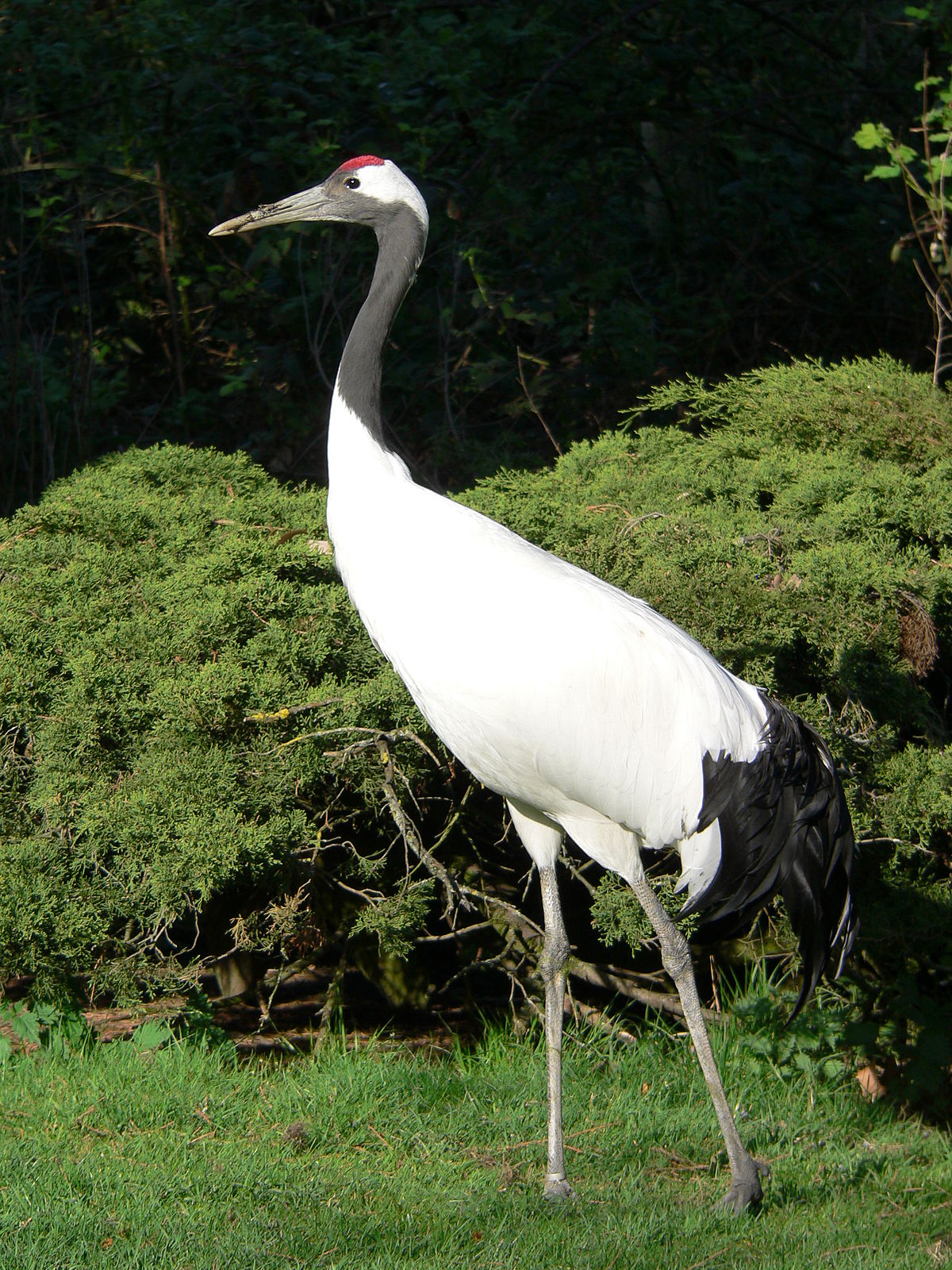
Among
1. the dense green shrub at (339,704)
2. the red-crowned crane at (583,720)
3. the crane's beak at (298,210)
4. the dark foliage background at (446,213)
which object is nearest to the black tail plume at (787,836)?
the red-crowned crane at (583,720)

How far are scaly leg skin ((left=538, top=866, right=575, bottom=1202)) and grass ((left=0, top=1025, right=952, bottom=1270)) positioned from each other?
0.06 m

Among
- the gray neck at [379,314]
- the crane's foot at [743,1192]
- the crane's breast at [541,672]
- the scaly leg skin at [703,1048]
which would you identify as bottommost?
the crane's foot at [743,1192]

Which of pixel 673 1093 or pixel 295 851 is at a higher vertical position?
pixel 295 851

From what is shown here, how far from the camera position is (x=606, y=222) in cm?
703

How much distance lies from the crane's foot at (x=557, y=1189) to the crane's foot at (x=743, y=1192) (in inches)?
13.6

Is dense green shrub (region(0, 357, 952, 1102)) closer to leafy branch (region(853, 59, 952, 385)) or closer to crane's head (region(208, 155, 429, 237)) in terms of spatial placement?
crane's head (region(208, 155, 429, 237))

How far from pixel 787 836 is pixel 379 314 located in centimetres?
162

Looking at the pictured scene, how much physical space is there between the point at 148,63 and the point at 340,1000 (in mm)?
4582

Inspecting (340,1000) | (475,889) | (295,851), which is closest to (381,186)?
(295,851)

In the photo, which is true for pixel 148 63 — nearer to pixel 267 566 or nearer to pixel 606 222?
pixel 606 222

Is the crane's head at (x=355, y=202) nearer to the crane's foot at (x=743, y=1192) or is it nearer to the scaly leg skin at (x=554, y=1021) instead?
the scaly leg skin at (x=554, y=1021)

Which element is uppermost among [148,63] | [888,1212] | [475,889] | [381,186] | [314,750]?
[148,63]

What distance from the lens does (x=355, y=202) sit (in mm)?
3734

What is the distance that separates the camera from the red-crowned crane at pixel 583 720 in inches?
123
